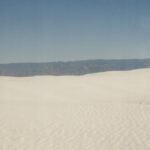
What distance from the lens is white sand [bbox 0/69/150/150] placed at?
10.8 m

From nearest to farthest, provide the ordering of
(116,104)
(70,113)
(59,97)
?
(70,113) → (116,104) → (59,97)

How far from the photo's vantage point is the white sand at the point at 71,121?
426 inches

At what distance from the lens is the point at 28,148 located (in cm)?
1051

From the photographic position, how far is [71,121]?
1357 cm

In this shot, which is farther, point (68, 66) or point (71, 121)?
point (68, 66)

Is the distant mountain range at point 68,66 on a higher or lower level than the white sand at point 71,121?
lower

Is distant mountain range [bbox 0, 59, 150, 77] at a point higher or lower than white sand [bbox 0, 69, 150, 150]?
lower

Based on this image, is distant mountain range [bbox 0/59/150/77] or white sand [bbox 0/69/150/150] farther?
distant mountain range [bbox 0/59/150/77]

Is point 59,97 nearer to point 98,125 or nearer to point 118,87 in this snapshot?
point 118,87

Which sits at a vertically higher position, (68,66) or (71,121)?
(71,121)

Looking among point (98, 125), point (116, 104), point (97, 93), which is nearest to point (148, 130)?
point (98, 125)

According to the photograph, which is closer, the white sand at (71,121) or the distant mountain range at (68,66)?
the white sand at (71,121)

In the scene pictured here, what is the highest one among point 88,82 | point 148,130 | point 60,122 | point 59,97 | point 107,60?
point 148,130

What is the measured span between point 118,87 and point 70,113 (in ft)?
35.4
